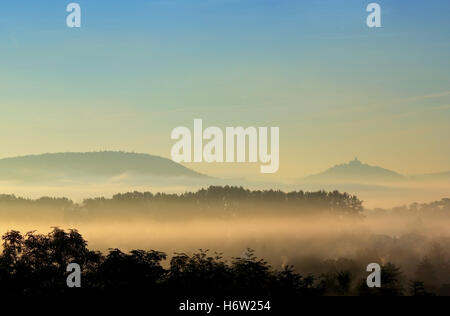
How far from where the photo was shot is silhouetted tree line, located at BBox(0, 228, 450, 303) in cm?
5659

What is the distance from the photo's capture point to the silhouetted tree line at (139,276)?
56.6 meters

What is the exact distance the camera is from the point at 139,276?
6319cm
